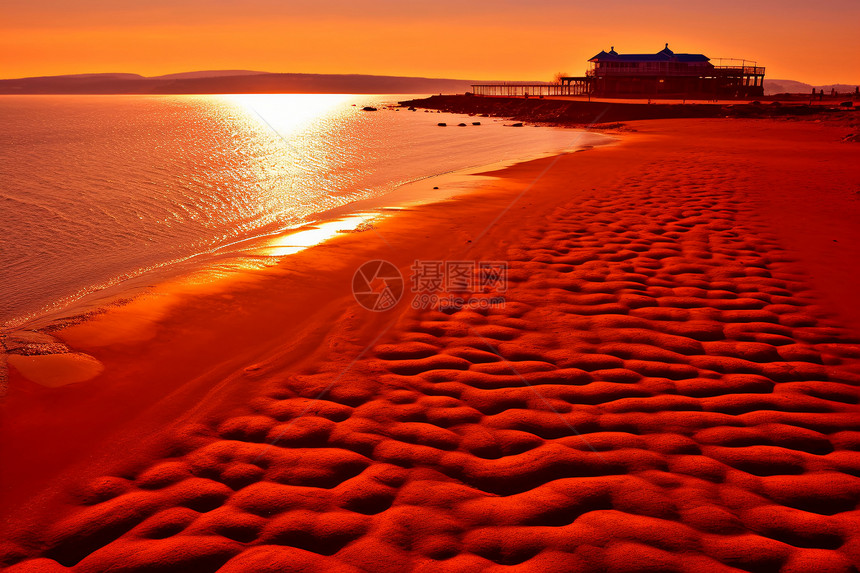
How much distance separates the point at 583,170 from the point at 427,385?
1343 centimetres

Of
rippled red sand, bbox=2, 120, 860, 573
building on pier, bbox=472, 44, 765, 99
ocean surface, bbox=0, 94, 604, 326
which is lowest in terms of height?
rippled red sand, bbox=2, 120, 860, 573

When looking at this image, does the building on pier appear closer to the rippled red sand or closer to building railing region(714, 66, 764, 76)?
building railing region(714, 66, 764, 76)

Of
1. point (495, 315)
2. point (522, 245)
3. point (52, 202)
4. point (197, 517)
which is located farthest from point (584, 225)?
point (52, 202)

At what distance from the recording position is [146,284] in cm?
746

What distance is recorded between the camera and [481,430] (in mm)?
3588

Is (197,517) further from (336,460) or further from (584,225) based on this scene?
(584,225)

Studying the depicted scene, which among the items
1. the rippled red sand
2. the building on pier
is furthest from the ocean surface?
the building on pier

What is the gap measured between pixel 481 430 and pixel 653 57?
8337 cm

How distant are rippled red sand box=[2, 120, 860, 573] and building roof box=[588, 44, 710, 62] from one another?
7700cm

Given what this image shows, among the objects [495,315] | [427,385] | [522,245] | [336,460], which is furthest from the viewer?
[522,245]

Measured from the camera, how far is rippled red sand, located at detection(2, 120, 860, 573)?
264 cm

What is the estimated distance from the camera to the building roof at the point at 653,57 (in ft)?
237

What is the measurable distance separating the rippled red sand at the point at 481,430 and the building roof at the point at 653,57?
253 ft

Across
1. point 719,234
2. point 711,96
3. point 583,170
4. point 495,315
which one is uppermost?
point 711,96
